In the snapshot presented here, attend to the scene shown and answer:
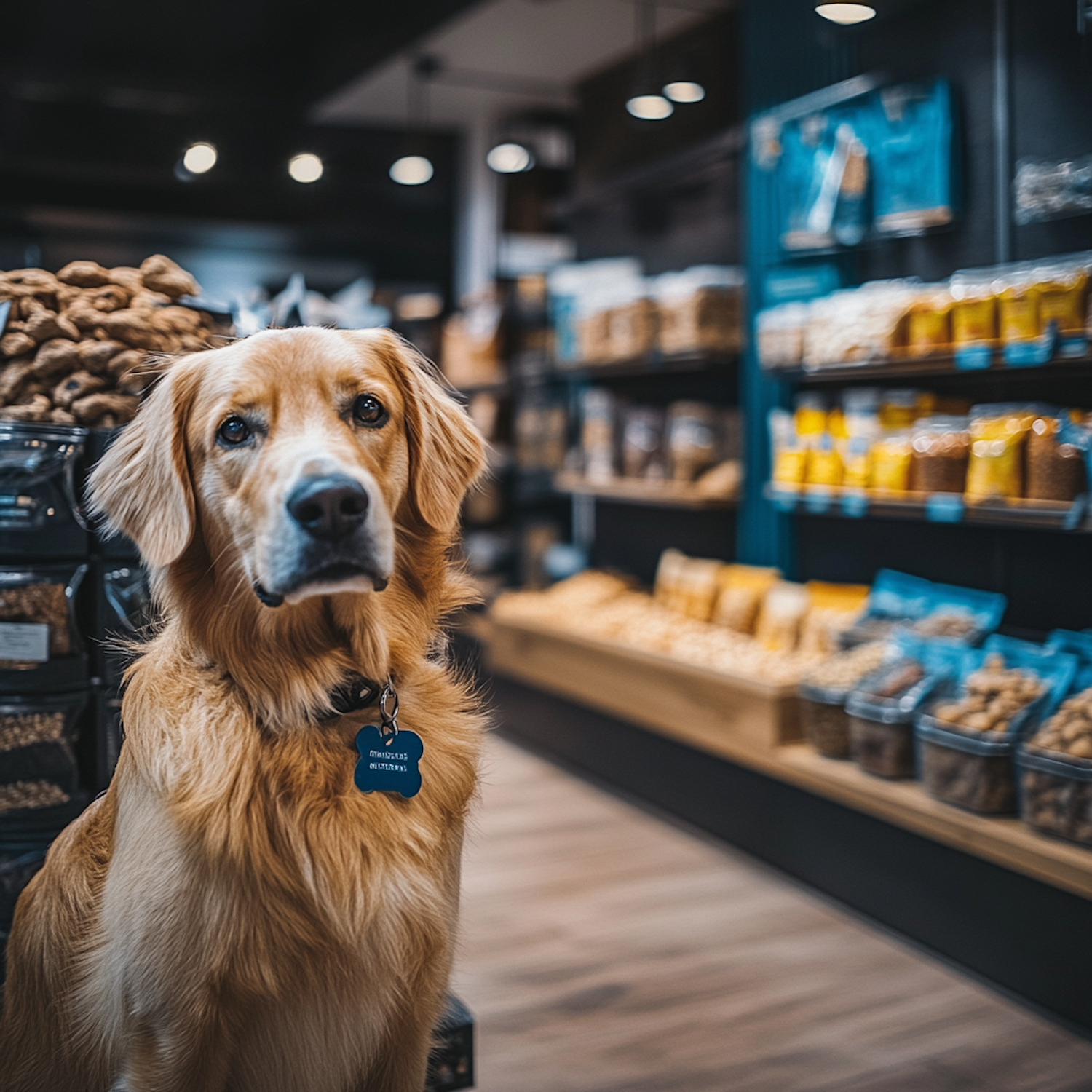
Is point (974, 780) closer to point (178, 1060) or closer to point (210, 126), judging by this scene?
point (178, 1060)

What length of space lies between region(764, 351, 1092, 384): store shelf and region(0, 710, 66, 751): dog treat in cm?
235

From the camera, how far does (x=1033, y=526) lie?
2643 millimetres

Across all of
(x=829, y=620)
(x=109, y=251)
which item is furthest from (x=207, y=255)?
(x=829, y=620)

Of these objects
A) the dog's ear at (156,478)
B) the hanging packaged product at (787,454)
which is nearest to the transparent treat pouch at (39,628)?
the dog's ear at (156,478)

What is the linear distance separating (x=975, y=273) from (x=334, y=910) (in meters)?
2.54

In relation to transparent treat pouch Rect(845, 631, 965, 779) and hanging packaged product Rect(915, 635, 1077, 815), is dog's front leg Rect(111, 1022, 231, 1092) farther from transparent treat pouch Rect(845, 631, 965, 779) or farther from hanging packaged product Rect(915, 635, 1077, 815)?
transparent treat pouch Rect(845, 631, 965, 779)

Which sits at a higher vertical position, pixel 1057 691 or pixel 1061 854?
pixel 1057 691

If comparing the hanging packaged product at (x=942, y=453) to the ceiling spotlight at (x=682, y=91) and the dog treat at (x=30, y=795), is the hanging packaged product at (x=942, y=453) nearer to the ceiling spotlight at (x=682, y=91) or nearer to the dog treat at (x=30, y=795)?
the ceiling spotlight at (x=682, y=91)

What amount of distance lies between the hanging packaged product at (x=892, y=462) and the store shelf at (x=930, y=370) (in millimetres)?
202

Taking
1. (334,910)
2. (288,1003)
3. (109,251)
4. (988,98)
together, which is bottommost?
(288,1003)

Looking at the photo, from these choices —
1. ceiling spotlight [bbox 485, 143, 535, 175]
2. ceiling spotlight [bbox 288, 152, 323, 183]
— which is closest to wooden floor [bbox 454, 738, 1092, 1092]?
ceiling spotlight [bbox 485, 143, 535, 175]

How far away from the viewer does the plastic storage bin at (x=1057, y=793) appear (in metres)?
2.27

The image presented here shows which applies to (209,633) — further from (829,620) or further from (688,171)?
(688,171)

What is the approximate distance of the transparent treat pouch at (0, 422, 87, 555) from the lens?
166 cm
